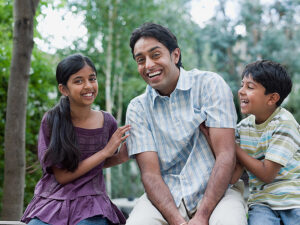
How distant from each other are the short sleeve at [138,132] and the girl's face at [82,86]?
1.01ft

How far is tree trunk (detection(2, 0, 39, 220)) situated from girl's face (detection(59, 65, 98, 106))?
814mm

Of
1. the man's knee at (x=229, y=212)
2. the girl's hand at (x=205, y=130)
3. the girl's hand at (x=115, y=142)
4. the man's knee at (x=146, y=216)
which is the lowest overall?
the man's knee at (x=146, y=216)

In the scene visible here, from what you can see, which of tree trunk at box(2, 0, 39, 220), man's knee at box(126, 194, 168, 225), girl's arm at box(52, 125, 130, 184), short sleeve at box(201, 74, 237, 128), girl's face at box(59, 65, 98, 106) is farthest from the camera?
tree trunk at box(2, 0, 39, 220)

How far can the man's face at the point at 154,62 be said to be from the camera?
243cm

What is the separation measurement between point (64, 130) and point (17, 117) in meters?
0.90

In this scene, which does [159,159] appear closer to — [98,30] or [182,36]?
[98,30]

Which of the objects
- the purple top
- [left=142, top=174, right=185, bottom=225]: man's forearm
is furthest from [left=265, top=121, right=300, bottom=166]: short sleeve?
the purple top

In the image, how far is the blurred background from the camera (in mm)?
4703

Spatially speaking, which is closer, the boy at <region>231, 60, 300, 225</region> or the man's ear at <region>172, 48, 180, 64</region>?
the boy at <region>231, 60, 300, 225</region>

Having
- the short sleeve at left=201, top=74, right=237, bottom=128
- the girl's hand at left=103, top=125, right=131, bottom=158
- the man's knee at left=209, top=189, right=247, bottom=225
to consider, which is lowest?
the man's knee at left=209, top=189, right=247, bottom=225

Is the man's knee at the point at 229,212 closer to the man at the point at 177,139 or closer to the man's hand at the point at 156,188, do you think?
the man at the point at 177,139

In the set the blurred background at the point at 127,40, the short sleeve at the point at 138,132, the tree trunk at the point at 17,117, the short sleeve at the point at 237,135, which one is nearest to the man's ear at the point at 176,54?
the short sleeve at the point at 138,132

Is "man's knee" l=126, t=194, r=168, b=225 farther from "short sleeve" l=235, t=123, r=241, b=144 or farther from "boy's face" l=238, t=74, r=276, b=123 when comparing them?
"boy's face" l=238, t=74, r=276, b=123

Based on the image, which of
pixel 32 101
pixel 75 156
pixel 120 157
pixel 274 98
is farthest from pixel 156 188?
pixel 32 101
